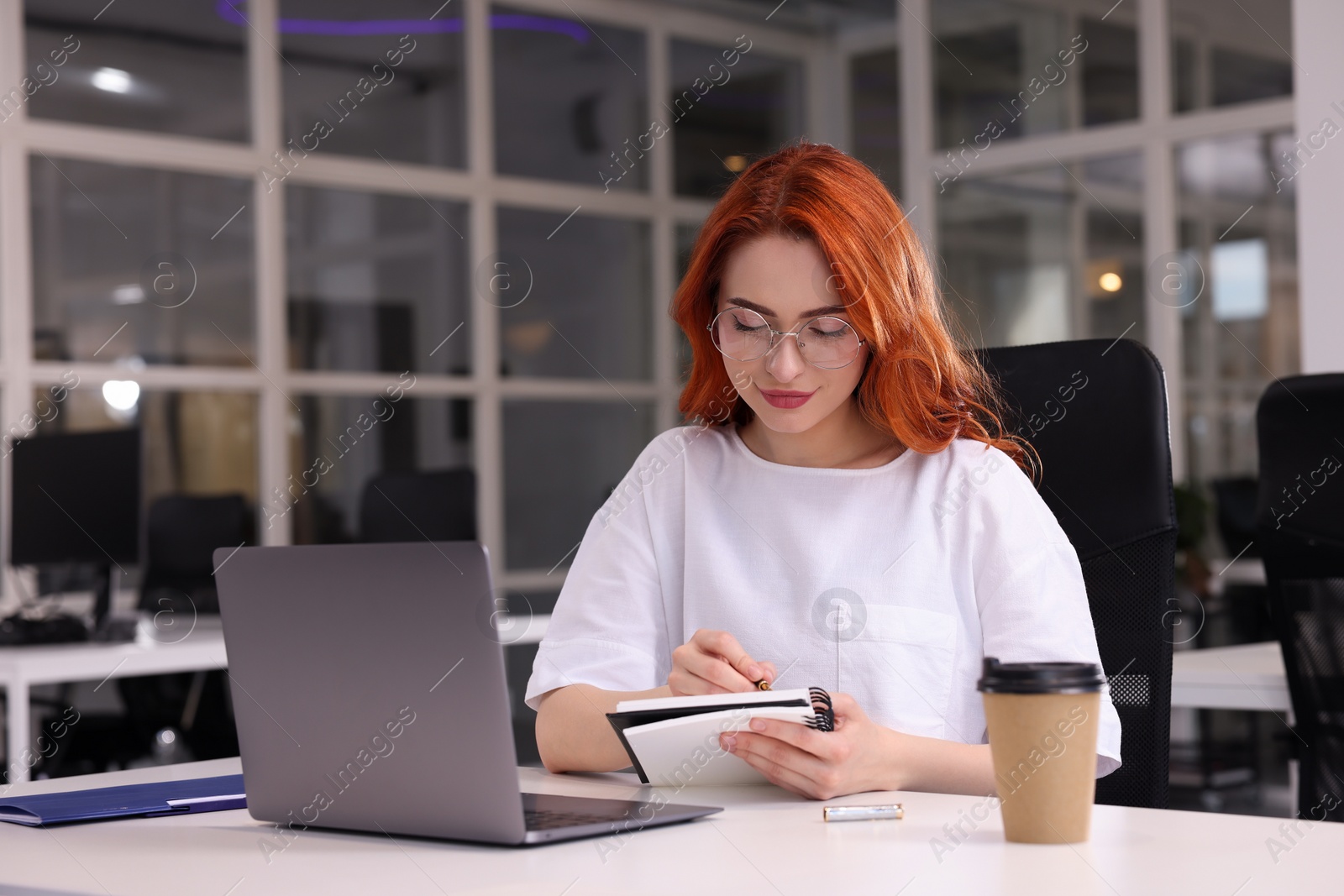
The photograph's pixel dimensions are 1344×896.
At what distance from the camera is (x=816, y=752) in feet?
4.10

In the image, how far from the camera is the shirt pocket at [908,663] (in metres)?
1.57

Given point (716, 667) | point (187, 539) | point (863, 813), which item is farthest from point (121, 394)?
point (863, 813)

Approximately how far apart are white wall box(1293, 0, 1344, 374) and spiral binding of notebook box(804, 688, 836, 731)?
7.64 ft

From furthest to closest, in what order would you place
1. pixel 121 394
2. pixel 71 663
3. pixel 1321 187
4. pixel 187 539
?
pixel 121 394 → pixel 187 539 → pixel 71 663 → pixel 1321 187

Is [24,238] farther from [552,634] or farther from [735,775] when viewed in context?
[735,775]

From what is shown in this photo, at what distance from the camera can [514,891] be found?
93 cm

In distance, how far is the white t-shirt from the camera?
157cm

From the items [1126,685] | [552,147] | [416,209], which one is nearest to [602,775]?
[1126,685]

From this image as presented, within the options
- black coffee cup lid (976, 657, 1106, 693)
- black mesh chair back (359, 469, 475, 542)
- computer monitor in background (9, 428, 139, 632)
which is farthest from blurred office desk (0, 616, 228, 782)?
black coffee cup lid (976, 657, 1106, 693)

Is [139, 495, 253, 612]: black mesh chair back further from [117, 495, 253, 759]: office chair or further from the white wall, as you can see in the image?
the white wall

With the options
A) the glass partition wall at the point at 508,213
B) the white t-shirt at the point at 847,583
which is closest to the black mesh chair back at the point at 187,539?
the glass partition wall at the point at 508,213

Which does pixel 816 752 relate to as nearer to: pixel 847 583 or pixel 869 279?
pixel 847 583

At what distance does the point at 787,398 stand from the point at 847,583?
220 millimetres

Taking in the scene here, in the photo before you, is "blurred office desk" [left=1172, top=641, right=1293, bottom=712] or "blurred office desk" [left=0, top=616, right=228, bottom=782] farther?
"blurred office desk" [left=0, top=616, right=228, bottom=782]
